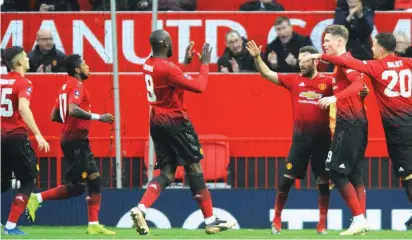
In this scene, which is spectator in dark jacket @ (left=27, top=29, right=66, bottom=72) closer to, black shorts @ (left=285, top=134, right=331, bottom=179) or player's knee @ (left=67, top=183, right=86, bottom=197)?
player's knee @ (left=67, top=183, right=86, bottom=197)

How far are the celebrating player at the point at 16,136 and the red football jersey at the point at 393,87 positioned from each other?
3945 millimetres

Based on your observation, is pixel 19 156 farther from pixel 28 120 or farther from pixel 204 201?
pixel 204 201

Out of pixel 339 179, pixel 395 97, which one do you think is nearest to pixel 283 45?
pixel 395 97

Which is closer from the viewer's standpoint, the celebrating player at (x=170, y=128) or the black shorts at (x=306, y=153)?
the celebrating player at (x=170, y=128)

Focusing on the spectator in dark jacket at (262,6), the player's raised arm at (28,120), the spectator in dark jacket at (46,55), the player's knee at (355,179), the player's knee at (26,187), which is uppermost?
the spectator in dark jacket at (262,6)

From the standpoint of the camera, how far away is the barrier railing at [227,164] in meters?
17.9

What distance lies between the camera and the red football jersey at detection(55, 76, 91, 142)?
51.9 ft

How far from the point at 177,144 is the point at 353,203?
79.8 inches

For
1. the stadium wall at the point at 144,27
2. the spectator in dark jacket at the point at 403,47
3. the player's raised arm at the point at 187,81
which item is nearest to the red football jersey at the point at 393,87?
the player's raised arm at the point at 187,81

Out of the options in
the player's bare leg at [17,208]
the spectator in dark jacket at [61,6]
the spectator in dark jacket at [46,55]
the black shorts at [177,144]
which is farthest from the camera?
the spectator in dark jacket at [61,6]

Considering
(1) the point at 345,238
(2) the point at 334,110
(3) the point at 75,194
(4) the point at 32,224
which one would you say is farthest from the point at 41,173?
(1) the point at 345,238

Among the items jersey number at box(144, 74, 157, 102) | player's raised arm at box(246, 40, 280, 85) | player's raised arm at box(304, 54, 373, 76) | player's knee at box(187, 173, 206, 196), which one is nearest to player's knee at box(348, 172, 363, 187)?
player's raised arm at box(246, 40, 280, 85)

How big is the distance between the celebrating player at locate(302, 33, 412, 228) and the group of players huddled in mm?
11

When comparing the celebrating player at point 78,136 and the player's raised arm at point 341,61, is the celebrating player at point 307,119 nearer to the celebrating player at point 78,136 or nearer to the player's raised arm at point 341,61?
the player's raised arm at point 341,61
